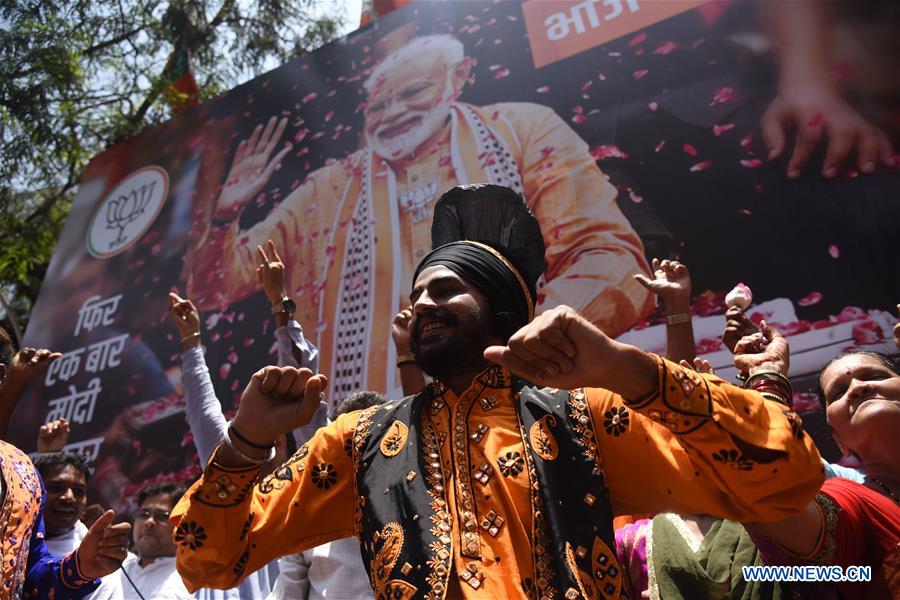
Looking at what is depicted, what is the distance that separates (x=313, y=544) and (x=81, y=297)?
6749 millimetres

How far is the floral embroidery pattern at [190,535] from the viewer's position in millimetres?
1637

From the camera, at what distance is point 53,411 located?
23.3ft

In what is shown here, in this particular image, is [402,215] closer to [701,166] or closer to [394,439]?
[701,166]

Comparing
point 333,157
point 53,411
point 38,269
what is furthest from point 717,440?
point 38,269

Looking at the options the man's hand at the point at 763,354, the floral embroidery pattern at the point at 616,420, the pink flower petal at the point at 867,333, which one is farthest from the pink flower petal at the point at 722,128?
the floral embroidery pattern at the point at 616,420

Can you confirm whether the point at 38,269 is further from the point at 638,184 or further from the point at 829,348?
the point at 829,348

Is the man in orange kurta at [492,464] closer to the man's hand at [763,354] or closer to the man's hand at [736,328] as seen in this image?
the man's hand at [763,354]

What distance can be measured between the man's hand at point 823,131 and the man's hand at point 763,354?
2444 mm

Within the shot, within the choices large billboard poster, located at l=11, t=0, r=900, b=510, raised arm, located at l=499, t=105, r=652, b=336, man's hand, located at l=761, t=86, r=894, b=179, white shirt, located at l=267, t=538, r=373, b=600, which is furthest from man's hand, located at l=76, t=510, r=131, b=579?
man's hand, located at l=761, t=86, r=894, b=179

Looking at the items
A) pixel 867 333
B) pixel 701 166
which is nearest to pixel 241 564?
pixel 867 333

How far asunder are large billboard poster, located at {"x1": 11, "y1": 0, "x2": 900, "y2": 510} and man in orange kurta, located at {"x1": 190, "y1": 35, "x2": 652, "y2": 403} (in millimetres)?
17

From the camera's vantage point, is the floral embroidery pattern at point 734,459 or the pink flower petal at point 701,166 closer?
the floral embroidery pattern at point 734,459

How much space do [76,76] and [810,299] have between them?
8.76 m

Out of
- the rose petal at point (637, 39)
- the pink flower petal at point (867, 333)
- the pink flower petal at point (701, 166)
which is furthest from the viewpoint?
the rose petal at point (637, 39)
